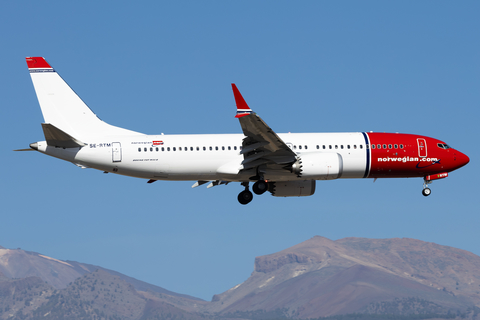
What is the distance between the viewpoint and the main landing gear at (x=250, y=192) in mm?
54312

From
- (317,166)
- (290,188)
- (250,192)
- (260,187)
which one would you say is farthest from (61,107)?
(317,166)

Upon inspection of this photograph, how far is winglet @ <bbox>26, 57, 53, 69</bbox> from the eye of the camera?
5572cm

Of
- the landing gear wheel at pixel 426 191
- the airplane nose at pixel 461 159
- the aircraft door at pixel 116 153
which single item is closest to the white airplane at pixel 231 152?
the aircraft door at pixel 116 153

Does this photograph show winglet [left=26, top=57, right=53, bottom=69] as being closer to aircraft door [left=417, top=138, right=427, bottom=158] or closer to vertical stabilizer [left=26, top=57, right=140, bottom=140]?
vertical stabilizer [left=26, top=57, right=140, bottom=140]

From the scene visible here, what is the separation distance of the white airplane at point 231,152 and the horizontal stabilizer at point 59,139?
0.24 feet

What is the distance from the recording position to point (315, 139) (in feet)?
179

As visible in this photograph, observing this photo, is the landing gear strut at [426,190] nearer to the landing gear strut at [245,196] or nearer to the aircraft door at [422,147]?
the aircraft door at [422,147]

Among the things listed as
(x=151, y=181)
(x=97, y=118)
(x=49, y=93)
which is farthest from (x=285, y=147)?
(x=49, y=93)

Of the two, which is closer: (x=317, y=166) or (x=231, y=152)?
(x=317, y=166)

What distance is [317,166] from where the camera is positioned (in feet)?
173

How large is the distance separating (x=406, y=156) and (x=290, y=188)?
9.95 metres

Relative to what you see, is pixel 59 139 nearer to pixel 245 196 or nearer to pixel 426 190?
pixel 245 196

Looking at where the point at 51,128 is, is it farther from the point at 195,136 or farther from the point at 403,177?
the point at 403,177

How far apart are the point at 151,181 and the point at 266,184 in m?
9.56
